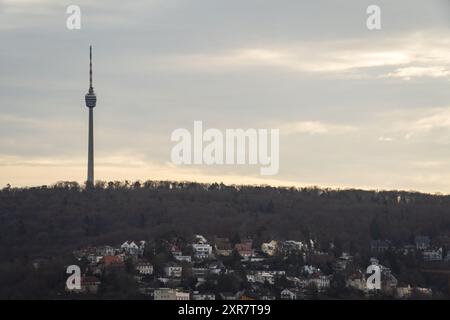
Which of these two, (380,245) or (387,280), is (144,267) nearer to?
(387,280)

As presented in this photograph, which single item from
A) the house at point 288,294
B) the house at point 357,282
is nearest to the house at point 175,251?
the house at point 357,282

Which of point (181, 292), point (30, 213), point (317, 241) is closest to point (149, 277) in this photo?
point (181, 292)

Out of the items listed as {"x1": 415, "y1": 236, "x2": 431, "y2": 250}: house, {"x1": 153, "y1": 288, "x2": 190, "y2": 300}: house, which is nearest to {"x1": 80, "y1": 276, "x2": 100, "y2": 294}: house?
{"x1": 153, "y1": 288, "x2": 190, "y2": 300}: house

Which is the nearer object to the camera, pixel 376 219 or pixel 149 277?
pixel 149 277
